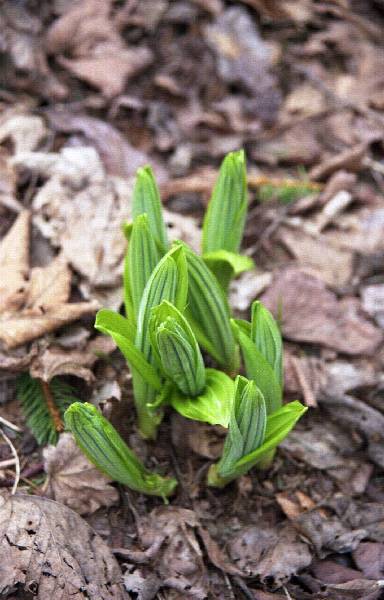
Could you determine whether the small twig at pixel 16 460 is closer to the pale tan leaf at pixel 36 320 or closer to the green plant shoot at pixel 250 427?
the pale tan leaf at pixel 36 320

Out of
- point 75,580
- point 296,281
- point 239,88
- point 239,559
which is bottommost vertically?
point 239,559

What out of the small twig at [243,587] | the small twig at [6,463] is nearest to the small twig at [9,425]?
the small twig at [6,463]

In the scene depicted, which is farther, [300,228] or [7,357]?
[300,228]

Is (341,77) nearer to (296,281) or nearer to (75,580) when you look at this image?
(296,281)

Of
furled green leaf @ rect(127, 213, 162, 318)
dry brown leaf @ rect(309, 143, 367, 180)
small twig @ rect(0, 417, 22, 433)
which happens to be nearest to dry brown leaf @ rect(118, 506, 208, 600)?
small twig @ rect(0, 417, 22, 433)

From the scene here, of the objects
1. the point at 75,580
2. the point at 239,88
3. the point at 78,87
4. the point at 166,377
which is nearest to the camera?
the point at 75,580

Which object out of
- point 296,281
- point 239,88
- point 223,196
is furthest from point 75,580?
point 239,88

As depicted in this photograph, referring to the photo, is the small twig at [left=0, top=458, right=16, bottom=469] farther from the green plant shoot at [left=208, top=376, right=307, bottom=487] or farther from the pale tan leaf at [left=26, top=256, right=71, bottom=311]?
the green plant shoot at [left=208, top=376, right=307, bottom=487]
